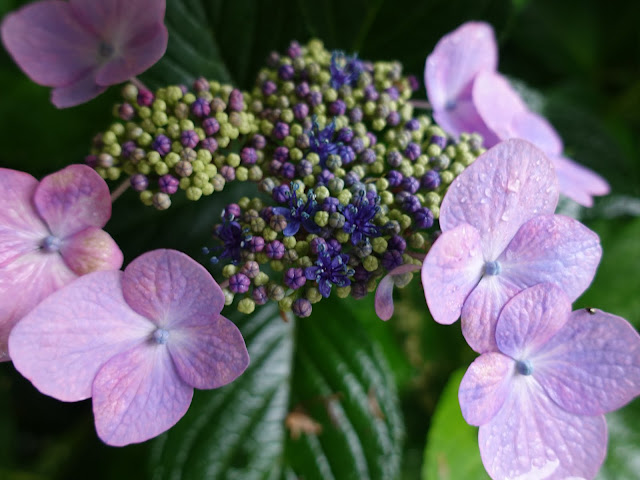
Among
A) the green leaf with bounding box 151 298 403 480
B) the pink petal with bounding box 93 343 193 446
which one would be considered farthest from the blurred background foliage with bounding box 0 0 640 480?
the pink petal with bounding box 93 343 193 446

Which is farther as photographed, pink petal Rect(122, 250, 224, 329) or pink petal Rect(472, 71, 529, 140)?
pink petal Rect(472, 71, 529, 140)

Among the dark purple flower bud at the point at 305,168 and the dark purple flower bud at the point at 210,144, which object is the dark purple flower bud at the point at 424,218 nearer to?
the dark purple flower bud at the point at 305,168

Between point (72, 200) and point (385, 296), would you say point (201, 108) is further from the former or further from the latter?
point (385, 296)

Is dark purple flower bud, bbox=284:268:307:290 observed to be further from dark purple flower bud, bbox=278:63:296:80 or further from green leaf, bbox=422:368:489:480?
green leaf, bbox=422:368:489:480

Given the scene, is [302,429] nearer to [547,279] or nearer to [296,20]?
[547,279]

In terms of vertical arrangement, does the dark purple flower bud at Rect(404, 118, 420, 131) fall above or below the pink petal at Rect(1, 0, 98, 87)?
above

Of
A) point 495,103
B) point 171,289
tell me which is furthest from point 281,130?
point 495,103

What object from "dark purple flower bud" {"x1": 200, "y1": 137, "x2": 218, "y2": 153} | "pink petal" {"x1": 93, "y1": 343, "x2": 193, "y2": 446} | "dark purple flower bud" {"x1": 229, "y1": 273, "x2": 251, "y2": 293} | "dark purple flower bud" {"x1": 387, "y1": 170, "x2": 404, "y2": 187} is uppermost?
"dark purple flower bud" {"x1": 387, "y1": 170, "x2": 404, "y2": 187}

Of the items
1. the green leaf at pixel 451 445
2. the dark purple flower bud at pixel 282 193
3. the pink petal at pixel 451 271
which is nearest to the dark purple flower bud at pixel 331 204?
the dark purple flower bud at pixel 282 193
